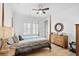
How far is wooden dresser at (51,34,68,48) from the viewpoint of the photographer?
6.32 ft

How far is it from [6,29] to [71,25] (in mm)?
1190

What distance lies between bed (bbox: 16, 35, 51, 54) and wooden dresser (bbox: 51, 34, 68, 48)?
130 millimetres

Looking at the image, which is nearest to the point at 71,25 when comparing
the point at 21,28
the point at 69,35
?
the point at 69,35

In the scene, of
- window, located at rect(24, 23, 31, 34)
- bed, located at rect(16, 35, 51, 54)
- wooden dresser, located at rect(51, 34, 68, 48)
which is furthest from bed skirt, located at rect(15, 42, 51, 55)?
window, located at rect(24, 23, 31, 34)

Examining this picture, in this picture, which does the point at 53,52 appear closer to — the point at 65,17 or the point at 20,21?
the point at 65,17

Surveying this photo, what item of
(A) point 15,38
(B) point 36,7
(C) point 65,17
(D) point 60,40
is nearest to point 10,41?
(A) point 15,38

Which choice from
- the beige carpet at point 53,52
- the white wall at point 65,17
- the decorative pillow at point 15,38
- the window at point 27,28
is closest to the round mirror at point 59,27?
the white wall at point 65,17

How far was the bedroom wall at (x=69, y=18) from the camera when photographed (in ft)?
6.20

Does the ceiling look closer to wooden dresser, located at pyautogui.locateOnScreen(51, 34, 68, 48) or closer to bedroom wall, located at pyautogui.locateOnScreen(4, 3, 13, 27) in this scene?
bedroom wall, located at pyautogui.locateOnScreen(4, 3, 13, 27)

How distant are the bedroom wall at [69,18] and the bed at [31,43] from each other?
0.43m

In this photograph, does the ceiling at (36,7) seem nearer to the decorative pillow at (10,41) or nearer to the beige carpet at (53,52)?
the decorative pillow at (10,41)

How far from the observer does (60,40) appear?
6.50 ft

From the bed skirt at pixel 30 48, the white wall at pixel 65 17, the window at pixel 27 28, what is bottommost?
the bed skirt at pixel 30 48

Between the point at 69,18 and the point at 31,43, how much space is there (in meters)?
0.84
